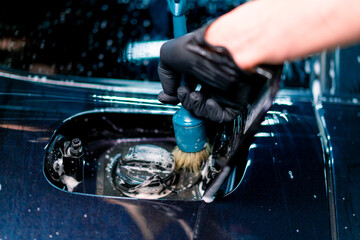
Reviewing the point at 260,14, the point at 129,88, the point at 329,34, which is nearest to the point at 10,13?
the point at 129,88

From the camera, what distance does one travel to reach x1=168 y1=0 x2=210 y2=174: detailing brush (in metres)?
0.87

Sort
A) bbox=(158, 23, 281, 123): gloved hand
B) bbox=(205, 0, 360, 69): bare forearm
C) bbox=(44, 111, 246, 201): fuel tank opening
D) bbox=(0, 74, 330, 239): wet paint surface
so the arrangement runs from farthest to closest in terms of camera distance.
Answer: bbox=(44, 111, 246, 201): fuel tank opening
bbox=(0, 74, 330, 239): wet paint surface
bbox=(158, 23, 281, 123): gloved hand
bbox=(205, 0, 360, 69): bare forearm

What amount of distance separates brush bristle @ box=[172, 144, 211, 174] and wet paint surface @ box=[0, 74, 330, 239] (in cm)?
17

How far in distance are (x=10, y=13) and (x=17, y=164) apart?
33.3 inches

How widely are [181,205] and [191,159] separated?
20 centimetres

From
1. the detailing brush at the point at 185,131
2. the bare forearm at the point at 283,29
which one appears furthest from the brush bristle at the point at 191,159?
the bare forearm at the point at 283,29

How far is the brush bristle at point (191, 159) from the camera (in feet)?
3.28

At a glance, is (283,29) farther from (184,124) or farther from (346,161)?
(346,161)

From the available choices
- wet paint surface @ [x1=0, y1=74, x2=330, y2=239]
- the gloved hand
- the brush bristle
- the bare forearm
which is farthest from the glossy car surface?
the bare forearm

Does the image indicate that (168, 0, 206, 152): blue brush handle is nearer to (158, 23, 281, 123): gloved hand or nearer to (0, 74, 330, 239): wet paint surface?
(158, 23, 281, 123): gloved hand

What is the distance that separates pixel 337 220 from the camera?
848 mm

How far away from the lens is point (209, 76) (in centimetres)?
70

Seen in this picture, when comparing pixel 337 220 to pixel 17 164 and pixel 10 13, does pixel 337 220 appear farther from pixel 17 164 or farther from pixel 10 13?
pixel 10 13

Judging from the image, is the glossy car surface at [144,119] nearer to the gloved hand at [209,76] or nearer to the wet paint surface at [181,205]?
the wet paint surface at [181,205]
